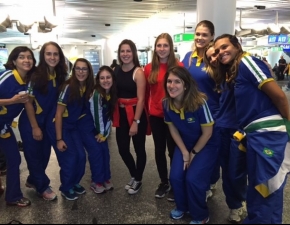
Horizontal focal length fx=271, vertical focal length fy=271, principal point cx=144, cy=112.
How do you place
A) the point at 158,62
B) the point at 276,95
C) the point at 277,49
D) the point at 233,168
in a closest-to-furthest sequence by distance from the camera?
the point at 276,95 < the point at 233,168 < the point at 158,62 < the point at 277,49

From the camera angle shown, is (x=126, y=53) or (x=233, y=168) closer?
(x=233, y=168)

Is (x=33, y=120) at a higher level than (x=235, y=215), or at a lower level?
higher

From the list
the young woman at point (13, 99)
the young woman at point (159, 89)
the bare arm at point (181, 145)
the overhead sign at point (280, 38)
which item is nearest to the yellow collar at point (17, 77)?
the young woman at point (13, 99)

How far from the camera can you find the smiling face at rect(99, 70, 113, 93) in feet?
8.55

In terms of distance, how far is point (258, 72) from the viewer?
1837mm

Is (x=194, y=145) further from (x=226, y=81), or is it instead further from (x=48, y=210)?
(x=48, y=210)

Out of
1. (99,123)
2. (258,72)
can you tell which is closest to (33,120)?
(99,123)

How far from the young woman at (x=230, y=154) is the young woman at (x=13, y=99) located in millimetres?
1617

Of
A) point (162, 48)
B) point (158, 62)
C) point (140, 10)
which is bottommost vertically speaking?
point (158, 62)

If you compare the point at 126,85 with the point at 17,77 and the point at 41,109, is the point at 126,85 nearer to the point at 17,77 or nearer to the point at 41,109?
the point at 41,109

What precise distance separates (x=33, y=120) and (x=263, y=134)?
1927 mm

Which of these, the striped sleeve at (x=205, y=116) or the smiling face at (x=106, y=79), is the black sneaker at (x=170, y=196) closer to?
the striped sleeve at (x=205, y=116)

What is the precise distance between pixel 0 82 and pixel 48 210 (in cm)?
123

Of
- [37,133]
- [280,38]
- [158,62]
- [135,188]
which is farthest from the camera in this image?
[280,38]
